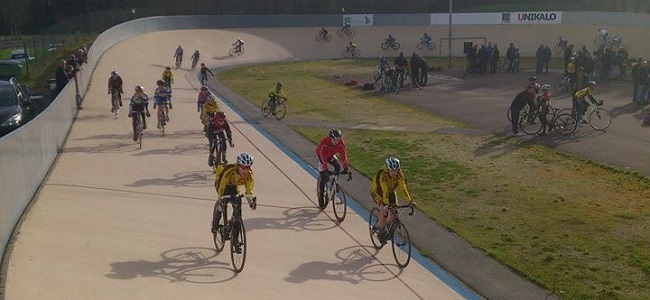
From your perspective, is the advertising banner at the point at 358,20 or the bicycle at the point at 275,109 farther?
the advertising banner at the point at 358,20

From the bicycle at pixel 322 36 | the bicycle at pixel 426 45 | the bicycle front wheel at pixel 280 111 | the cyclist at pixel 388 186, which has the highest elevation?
the bicycle at pixel 322 36

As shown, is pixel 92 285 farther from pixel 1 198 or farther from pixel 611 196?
pixel 611 196

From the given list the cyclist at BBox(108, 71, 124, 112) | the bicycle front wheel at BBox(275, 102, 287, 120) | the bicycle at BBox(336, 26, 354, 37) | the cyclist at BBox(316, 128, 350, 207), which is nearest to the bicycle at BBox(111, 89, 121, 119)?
the cyclist at BBox(108, 71, 124, 112)

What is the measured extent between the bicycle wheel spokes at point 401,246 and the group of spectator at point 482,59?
103 feet

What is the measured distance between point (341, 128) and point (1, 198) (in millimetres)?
15215

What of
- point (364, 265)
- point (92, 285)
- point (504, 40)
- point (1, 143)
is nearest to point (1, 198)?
point (1, 143)

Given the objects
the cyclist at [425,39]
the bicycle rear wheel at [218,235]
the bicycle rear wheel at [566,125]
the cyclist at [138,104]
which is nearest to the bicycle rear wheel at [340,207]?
the bicycle rear wheel at [218,235]

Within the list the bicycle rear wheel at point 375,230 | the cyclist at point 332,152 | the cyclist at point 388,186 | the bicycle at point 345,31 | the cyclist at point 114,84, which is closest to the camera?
the cyclist at point 388,186

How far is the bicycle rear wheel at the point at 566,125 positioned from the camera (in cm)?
2292

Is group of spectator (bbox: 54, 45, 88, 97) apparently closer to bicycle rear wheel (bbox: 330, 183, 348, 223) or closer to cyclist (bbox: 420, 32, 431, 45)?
bicycle rear wheel (bbox: 330, 183, 348, 223)

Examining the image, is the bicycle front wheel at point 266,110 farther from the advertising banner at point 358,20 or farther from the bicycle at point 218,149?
the advertising banner at point 358,20

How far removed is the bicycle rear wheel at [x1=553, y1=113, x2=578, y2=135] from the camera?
22.9 m

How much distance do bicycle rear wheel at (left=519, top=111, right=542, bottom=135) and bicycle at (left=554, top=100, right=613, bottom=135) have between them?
662mm

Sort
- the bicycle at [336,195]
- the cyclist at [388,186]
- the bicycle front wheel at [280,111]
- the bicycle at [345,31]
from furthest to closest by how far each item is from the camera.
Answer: the bicycle at [345,31]
the bicycle front wheel at [280,111]
the bicycle at [336,195]
the cyclist at [388,186]
